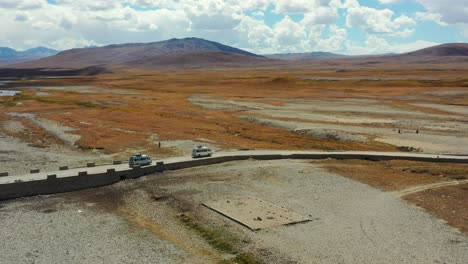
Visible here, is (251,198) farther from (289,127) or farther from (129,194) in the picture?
(289,127)

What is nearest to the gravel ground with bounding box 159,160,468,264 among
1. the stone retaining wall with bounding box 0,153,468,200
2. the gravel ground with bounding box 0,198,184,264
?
the stone retaining wall with bounding box 0,153,468,200

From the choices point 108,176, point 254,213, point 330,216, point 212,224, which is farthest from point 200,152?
point 330,216

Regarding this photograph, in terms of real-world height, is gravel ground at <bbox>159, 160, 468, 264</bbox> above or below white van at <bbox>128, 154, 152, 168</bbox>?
below

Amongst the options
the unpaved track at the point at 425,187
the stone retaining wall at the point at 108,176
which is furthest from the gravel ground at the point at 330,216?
the unpaved track at the point at 425,187

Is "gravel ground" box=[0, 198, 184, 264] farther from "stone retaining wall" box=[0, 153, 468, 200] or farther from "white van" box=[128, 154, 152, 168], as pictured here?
"white van" box=[128, 154, 152, 168]

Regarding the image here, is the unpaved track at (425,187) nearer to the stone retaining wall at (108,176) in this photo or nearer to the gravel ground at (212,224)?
the gravel ground at (212,224)

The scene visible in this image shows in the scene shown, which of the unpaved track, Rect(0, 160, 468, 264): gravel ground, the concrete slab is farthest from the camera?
the unpaved track

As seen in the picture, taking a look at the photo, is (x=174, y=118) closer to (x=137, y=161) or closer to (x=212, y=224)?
(x=137, y=161)
